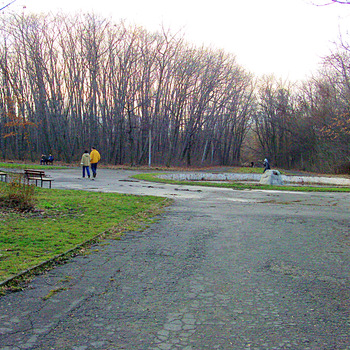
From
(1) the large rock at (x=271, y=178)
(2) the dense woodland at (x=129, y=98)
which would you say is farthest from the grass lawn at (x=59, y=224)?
(2) the dense woodland at (x=129, y=98)

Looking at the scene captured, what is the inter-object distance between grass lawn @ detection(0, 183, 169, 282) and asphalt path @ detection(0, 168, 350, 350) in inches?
23.2

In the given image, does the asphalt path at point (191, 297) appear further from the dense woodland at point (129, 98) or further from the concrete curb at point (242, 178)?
the dense woodland at point (129, 98)

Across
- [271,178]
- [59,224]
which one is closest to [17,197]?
[59,224]

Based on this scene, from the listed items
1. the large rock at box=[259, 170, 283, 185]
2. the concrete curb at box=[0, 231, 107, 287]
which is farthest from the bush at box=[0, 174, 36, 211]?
the large rock at box=[259, 170, 283, 185]

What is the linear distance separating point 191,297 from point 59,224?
15.6 feet

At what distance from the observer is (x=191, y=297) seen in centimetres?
447

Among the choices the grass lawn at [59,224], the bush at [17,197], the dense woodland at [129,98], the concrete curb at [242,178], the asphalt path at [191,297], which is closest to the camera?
the asphalt path at [191,297]

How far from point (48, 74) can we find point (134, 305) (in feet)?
149

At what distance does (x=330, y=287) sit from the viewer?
195 inches

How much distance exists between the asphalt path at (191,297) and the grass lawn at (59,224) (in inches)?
23.2

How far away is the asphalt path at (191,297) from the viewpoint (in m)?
3.42

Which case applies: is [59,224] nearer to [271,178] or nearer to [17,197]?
[17,197]

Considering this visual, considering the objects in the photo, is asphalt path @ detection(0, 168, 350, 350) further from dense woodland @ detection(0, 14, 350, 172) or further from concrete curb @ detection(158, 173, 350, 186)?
dense woodland @ detection(0, 14, 350, 172)

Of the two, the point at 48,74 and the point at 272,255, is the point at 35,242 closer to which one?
the point at 272,255
